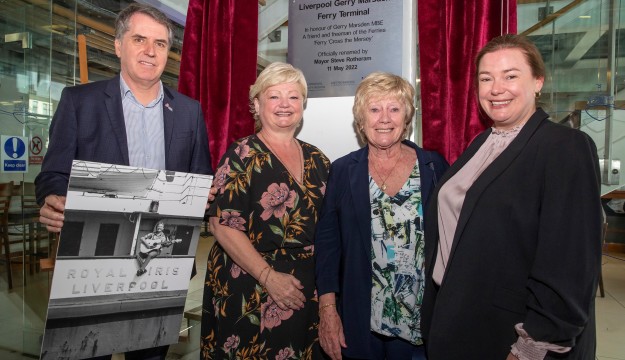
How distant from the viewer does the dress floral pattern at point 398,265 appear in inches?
63.1

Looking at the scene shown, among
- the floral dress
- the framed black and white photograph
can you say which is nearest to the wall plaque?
the floral dress

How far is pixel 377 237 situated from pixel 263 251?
0.45 m

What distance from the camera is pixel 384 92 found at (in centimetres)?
174

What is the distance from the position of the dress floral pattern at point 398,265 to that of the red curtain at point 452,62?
29.6 inches

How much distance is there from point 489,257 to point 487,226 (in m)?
0.08

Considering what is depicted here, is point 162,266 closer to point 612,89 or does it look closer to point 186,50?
point 186,50

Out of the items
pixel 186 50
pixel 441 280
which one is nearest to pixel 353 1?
pixel 186 50

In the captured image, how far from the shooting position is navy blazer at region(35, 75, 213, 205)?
142cm

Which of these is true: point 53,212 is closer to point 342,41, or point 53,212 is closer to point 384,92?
point 384,92

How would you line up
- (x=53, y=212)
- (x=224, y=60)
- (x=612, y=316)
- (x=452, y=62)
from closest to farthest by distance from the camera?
(x=53, y=212) < (x=452, y=62) < (x=224, y=60) < (x=612, y=316)

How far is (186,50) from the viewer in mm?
2848

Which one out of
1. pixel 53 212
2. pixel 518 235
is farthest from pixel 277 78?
pixel 518 235

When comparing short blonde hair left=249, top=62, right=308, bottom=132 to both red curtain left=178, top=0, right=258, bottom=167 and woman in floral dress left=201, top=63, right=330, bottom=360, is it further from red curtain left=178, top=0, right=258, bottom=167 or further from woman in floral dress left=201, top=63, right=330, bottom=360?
red curtain left=178, top=0, right=258, bottom=167

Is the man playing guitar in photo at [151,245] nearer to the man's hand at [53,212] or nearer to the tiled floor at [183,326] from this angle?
the man's hand at [53,212]
